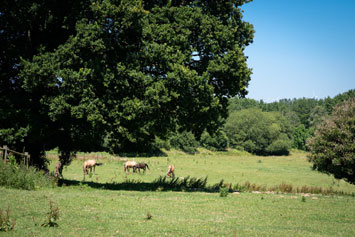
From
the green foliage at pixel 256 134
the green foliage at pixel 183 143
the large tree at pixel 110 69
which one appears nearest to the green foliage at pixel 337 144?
the large tree at pixel 110 69

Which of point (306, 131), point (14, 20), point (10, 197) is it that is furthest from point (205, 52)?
point (306, 131)

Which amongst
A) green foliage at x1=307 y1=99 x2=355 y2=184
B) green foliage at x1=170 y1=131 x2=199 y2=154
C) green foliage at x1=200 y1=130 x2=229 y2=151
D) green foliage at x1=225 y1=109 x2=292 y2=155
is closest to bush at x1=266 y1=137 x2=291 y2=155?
green foliage at x1=225 y1=109 x2=292 y2=155

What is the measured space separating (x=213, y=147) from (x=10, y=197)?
111 metres

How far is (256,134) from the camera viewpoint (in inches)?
4825

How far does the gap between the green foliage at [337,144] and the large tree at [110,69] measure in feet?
37.9

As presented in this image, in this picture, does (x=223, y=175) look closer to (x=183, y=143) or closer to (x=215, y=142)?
(x=183, y=143)

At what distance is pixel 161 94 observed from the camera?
17703mm

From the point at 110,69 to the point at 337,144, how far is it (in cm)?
2002

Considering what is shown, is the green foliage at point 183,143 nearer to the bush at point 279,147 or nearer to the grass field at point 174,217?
the bush at point 279,147

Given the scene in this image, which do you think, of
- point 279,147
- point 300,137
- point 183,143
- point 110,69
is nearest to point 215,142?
point 183,143

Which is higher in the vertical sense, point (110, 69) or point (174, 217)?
point (110, 69)

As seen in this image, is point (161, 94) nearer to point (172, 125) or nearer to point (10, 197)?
point (172, 125)

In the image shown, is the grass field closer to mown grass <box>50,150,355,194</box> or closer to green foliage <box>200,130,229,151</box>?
mown grass <box>50,150,355,194</box>

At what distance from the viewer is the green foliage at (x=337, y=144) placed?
25.9m
